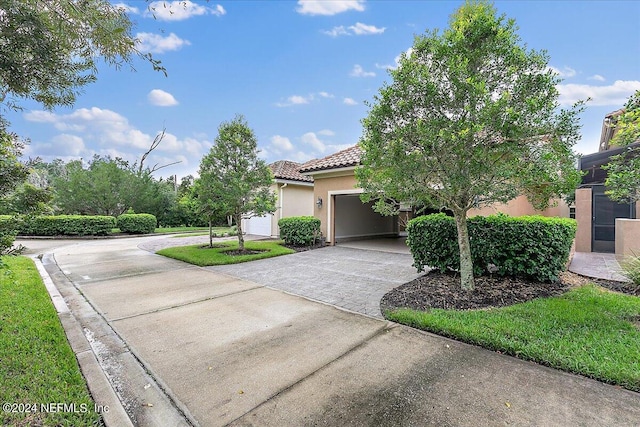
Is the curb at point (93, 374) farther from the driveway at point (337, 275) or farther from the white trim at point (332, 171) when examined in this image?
the white trim at point (332, 171)

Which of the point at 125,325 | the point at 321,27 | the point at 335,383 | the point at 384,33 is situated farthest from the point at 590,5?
the point at 125,325

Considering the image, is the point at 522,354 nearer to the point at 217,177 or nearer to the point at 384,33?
the point at 384,33

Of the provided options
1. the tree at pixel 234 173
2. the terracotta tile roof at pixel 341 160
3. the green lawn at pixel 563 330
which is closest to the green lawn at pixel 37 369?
the green lawn at pixel 563 330

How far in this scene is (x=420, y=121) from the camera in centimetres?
465

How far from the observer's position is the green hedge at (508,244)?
5680 mm

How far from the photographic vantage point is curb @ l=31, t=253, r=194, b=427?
2461 millimetres

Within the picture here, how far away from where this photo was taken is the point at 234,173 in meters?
10.4

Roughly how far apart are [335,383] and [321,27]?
10.6 m

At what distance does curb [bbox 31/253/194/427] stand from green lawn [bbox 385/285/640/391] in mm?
3190

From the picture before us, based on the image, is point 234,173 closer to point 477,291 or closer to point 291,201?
point 291,201

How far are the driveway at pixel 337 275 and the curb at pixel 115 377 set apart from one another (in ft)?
10.1

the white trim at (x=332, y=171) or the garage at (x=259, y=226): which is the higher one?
the white trim at (x=332, y=171)

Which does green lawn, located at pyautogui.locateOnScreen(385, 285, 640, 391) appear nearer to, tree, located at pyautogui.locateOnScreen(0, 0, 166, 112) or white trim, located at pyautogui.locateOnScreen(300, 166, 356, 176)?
tree, located at pyautogui.locateOnScreen(0, 0, 166, 112)

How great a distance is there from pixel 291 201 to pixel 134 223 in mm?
11342
